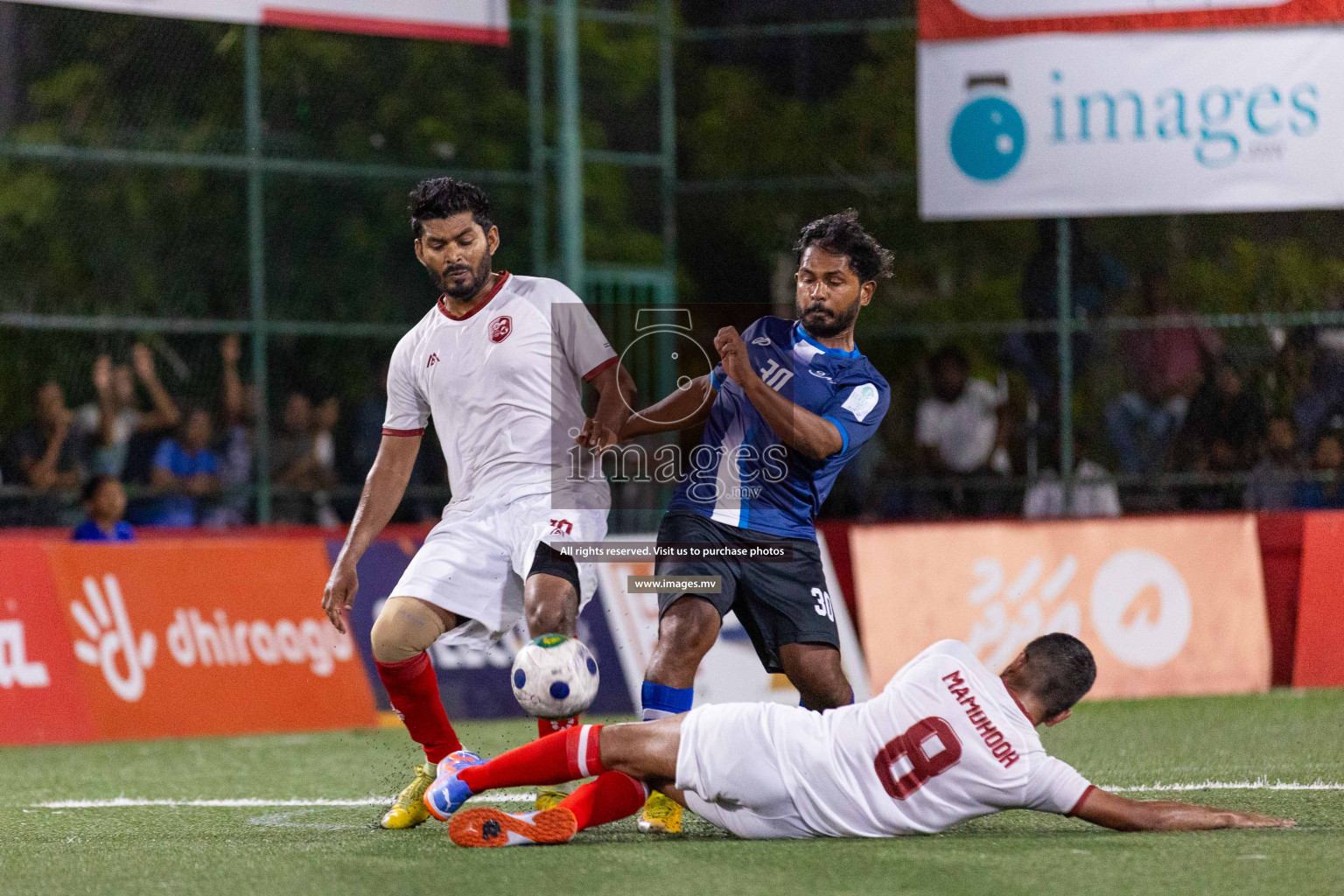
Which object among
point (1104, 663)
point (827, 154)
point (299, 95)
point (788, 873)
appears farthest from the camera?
point (827, 154)

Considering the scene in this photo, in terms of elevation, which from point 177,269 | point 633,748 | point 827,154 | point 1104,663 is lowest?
point 1104,663

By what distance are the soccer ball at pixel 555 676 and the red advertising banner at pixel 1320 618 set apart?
6.73 metres

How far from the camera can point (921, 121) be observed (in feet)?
44.5

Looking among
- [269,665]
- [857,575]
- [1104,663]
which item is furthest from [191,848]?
[1104,663]

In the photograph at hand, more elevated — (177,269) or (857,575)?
(177,269)

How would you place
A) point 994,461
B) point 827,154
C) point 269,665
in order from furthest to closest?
1. point 827,154
2. point 994,461
3. point 269,665

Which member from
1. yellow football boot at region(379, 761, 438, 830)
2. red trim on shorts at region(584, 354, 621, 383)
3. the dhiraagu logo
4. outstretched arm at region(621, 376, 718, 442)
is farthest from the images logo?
the dhiraagu logo

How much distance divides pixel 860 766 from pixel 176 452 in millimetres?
8448

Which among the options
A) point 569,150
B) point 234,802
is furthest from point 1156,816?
point 569,150

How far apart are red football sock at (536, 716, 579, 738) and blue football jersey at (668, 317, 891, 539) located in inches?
35.4

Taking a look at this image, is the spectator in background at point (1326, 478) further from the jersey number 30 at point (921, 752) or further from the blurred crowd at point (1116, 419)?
the jersey number 30 at point (921, 752)

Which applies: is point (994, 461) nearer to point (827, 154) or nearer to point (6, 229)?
point (827, 154)

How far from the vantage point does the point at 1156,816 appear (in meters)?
5.81

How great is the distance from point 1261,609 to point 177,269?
8034mm
